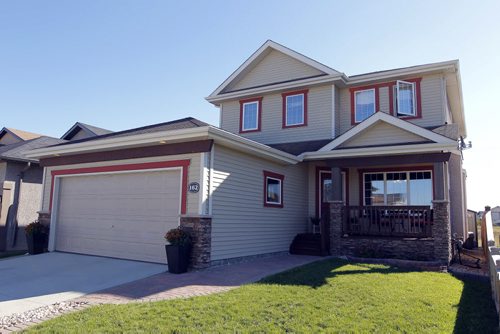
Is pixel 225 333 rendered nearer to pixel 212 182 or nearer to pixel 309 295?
pixel 309 295

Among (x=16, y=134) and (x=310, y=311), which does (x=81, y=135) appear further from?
(x=310, y=311)

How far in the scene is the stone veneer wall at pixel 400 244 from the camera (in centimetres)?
1075

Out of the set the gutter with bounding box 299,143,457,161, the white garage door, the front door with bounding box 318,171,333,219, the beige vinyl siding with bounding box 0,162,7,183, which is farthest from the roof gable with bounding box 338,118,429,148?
the beige vinyl siding with bounding box 0,162,7,183

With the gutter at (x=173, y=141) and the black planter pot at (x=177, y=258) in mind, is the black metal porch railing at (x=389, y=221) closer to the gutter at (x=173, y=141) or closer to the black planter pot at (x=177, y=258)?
the gutter at (x=173, y=141)

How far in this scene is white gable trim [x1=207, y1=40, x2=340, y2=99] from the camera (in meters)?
15.0

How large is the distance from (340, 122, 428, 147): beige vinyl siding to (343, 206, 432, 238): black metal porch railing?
6.80ft

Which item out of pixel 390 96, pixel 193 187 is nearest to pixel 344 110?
pixel 390 96

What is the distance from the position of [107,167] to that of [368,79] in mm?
9949

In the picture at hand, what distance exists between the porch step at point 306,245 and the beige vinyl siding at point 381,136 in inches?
132

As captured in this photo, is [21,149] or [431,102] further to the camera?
[21,149]

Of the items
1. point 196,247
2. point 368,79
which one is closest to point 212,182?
point 196,247

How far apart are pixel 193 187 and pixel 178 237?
1.28m

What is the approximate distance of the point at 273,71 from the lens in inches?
650

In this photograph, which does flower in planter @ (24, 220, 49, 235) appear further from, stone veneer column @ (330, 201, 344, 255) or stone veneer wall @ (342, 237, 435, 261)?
stone veneer wall @ (342, 237, 435, 261)
